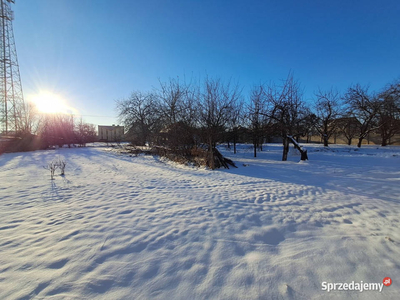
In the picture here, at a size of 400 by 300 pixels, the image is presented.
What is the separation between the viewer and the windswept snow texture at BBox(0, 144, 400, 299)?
1804 millimetres

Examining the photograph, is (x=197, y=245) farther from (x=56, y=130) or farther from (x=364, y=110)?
(x=56, y=130)

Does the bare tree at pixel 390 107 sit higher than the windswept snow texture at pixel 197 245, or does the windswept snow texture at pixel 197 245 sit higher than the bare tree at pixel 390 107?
the bare tree at pixel 390 107

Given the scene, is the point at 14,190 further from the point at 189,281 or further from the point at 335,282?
the point at 335,282

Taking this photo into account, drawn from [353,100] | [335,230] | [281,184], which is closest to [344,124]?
[353,100]

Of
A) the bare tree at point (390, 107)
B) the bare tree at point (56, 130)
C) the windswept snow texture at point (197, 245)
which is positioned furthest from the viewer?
the bare tree at point (56, 130)

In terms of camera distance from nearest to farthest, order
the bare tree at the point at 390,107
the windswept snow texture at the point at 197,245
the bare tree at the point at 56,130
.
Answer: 1. the windswept snow texture at the point at 197,245
2. the bare tree at the point at 390,107
3. the bare tree at the point at 56,130

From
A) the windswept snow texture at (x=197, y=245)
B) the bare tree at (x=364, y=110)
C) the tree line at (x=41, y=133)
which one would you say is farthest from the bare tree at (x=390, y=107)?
the tree line at (x=41, y=133)

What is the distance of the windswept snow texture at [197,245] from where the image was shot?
180 centimetres

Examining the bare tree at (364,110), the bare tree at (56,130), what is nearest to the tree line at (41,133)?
the bare tree at (56,130)

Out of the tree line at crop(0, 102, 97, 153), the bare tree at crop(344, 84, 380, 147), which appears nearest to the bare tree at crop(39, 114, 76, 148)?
the tree line at crop(0, 102, 97, 153)

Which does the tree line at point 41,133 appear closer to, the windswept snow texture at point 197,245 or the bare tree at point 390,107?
the windswept snow texture at point 197,245

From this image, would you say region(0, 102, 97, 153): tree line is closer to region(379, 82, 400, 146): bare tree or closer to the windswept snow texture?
the windswept snow texture

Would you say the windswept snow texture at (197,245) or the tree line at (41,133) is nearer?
the windswept snow texture at (197,245)

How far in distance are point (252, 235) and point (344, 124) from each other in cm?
2976
